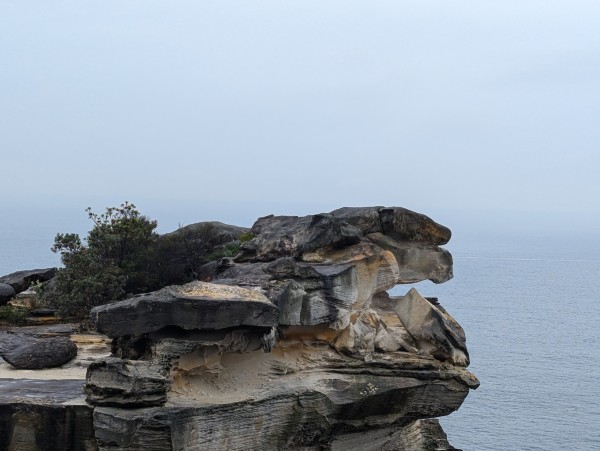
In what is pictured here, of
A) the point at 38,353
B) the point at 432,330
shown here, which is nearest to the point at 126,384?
the point at 38,353

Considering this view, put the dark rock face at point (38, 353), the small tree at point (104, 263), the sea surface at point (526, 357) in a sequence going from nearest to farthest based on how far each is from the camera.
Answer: the dark rock face at point (38, 353) → the small tree at point (104, 263) → the sea surface at point (526, 357)

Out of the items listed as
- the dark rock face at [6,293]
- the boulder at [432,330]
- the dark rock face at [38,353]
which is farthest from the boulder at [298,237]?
the dark rock face at [6,293]

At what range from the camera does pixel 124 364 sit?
1970 centimetres

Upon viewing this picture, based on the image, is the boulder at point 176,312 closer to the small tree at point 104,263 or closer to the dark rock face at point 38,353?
the dark rock face at point 38,353

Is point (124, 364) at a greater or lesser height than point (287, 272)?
lesser

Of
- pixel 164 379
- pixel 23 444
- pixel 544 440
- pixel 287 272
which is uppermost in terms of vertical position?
pixel 287 272

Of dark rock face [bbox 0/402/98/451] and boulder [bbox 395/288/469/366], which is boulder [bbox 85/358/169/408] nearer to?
dark rock face [bbox 0/402/98/451]

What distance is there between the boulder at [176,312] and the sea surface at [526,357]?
2085 centimetres

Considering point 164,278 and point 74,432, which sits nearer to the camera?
point 74,432

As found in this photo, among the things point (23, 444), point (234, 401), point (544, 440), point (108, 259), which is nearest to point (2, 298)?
point (108, 259)

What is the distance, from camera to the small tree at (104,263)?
3072 cm

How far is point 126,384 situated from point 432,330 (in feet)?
26.6

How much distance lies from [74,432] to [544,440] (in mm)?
25326

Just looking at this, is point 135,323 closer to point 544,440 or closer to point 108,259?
point 108,259
